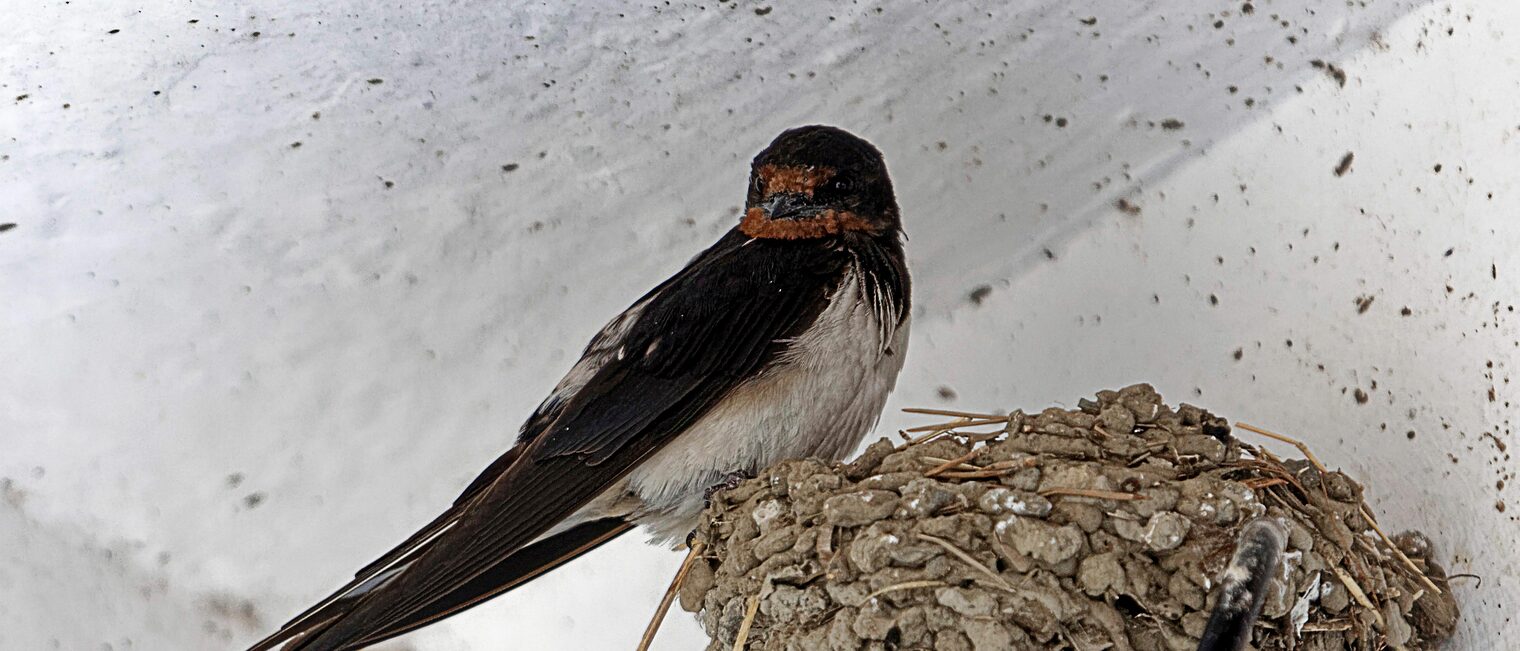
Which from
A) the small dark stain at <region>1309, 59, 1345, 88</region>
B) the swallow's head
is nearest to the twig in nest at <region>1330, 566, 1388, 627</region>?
the swallow's head

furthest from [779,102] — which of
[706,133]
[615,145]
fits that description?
[615,145]

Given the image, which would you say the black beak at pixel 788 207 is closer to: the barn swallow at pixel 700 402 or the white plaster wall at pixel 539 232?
the barn swallow at pixel 700 402

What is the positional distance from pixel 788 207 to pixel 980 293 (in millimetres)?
722

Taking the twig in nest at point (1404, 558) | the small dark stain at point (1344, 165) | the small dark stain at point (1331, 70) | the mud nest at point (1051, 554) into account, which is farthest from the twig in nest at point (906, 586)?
the small dark stain at point (1331, 70)

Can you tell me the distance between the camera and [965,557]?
1.38 metres

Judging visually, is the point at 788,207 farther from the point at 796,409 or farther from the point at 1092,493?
the point at 1092,493

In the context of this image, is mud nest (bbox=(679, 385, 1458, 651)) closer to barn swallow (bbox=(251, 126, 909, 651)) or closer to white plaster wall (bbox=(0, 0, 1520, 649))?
barn swallow (bbox=(251, 126, 909, 651))

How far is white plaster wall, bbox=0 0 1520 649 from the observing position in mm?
1916

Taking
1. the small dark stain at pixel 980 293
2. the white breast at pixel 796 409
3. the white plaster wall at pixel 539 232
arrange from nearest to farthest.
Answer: the white breast at pixel 796 409 → the white plaster wall at pixel 539 232 → the small dark stain at pixel 980 293

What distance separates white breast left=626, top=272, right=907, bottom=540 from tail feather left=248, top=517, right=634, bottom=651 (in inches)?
5.6

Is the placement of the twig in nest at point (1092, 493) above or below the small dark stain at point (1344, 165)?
below

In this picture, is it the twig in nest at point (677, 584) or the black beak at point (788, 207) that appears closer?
the twig in nest at point (677, 584)

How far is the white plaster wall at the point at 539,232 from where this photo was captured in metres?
1.92

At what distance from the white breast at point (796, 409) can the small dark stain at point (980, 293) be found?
0.65 metres
